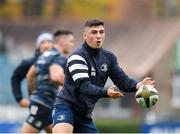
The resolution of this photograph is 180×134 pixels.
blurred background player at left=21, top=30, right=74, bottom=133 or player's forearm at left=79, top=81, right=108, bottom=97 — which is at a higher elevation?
player's forearm at left=79, top=81, right=108, bottom=97

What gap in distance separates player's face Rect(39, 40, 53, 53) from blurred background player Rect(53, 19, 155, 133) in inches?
150

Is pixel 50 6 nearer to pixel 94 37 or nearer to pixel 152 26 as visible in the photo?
pixel 152 26

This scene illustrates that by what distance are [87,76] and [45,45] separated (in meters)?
4.42

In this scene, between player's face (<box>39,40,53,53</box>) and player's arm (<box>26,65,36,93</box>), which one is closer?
player's arm (<box>26,65,36,93</box>)

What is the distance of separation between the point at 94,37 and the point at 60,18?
55615 millimetres

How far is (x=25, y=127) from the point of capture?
1823 cm

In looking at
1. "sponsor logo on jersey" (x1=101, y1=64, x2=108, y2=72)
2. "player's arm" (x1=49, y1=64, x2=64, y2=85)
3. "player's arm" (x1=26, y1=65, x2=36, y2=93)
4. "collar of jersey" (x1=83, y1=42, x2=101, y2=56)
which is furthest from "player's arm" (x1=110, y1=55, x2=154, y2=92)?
"player's arm" (x1=26, y1=65, x2=36, y2=93)

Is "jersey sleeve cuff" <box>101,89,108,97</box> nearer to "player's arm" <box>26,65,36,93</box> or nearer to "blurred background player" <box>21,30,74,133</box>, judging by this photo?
A: "blurred background player" <box>21,30,74,133</box>

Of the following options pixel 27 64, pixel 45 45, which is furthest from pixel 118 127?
pixel 45 45

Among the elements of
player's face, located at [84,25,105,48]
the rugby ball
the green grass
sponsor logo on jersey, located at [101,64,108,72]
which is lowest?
the green grass

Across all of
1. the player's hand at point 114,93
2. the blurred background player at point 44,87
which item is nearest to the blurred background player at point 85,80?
the player's hand at point 114,93

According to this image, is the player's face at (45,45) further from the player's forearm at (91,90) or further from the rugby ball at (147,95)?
the rugby ball at (147,95)

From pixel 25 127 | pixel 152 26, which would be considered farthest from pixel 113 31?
pixel 25 127

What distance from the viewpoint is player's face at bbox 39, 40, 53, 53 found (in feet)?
61.5
